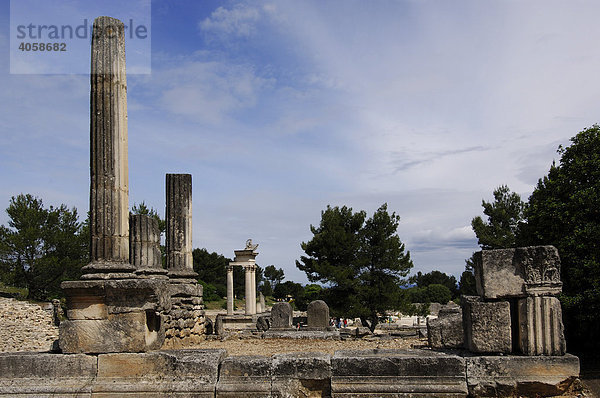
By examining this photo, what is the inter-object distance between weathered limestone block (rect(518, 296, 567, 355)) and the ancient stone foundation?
132 millimetres

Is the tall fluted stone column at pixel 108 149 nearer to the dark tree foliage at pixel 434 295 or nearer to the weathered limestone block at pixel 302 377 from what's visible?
the weathered limestone block at pixel 302 377

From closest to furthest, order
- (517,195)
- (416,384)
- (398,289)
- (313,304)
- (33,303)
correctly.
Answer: (416,384)
(313,304)
(33,303)
(398,289)
(517,195)

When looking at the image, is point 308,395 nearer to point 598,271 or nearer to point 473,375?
point 473,375

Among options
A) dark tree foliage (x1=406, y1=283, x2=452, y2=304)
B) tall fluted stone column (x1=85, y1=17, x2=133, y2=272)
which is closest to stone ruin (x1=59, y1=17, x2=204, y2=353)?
tall fluted stone column (x1=85, y1=17, x2=133, y2=272)

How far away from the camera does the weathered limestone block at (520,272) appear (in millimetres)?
5809

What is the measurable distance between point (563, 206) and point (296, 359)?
27.4ft

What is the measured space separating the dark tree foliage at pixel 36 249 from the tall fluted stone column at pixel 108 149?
76.2 ft

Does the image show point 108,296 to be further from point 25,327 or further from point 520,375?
point 25,327

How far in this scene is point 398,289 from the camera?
26.5m

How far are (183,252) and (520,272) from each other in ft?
33.2

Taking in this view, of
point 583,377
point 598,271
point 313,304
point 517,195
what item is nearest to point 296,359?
point 583,377

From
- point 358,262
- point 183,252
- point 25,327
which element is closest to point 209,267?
point 358,262

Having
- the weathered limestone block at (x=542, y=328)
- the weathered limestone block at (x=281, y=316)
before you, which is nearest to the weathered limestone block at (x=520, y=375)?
the weathered limestone block at (x=542, y=328)

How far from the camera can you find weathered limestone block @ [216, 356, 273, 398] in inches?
220
